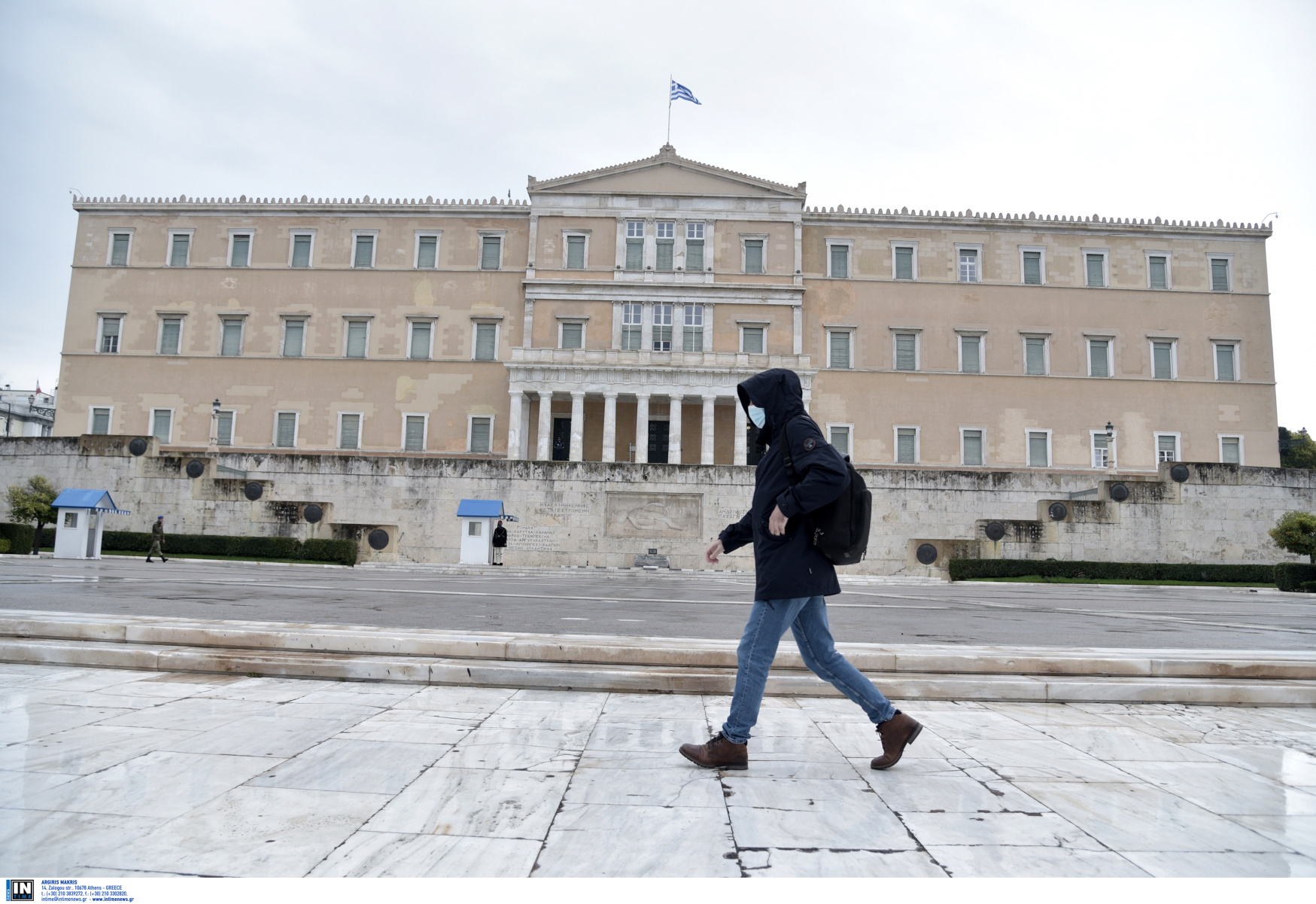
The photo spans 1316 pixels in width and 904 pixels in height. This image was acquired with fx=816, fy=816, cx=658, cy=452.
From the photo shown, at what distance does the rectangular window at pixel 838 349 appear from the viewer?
42000 millimetres

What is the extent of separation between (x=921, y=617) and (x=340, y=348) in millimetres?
37601

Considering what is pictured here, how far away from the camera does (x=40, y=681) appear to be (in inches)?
209

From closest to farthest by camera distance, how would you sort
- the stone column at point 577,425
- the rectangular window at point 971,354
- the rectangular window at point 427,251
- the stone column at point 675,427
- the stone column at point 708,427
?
the stone column at point 708,427 < the stone column at point 675,427 < the stone column at point 577,425 < the rectangular window at point 971,354 < the rectangular window at point 427,251

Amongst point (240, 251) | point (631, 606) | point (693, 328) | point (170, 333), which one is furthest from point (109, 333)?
point (631, 606)

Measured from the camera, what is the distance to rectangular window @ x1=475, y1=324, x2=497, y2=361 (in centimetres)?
4200

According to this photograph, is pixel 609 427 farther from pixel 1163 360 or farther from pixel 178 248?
pixel 1163 360

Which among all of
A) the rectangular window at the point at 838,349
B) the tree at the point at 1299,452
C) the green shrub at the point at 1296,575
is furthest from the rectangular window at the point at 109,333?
the tree at the point at 1299,452

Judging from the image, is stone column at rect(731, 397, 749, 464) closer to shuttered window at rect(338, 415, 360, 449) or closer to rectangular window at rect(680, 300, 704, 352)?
rectangular window at rect(680, 300, 704, 352)

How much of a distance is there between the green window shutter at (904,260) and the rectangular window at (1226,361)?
52.8 feet

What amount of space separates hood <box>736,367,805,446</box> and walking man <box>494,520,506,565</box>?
75.2 ft

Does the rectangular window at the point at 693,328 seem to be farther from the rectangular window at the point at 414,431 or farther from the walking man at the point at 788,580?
the walking man at the point at 788,580

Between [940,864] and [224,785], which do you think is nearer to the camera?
[940,864]

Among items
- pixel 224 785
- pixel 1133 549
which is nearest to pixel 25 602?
pixel 224 785
